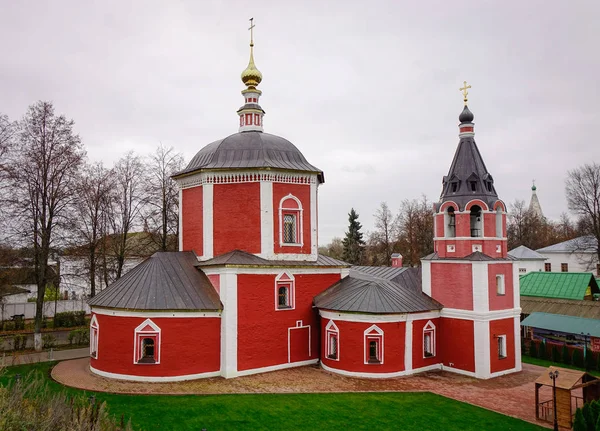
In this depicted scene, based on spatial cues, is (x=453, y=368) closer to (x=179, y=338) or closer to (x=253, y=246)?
(x=253, y=246)

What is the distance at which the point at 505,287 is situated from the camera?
57.5ft

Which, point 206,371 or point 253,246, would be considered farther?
point 253,246

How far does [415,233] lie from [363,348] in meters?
29.5

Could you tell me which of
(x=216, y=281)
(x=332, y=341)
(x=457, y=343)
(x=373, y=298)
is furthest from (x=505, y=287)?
(x=216, y=281)

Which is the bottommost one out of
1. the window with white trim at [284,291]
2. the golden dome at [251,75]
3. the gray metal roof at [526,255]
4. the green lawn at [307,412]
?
the green lawn at [307,412]

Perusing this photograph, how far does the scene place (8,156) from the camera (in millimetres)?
18625

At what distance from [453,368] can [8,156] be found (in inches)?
769

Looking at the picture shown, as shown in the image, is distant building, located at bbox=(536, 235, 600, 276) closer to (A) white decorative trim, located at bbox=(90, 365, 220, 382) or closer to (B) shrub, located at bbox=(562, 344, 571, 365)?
(B) shrub, located at bbox=(562, 344, 571, 365)

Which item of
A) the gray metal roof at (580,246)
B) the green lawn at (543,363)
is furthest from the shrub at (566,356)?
the gray metal roof at (580,246)

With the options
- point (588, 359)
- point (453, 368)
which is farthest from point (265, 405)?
point (588, 359)

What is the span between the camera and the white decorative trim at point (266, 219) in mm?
17812

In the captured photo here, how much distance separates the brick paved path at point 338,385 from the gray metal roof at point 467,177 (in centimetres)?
641

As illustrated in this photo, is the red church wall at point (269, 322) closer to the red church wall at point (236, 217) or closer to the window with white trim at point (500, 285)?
the red church wall at point (236, 217)

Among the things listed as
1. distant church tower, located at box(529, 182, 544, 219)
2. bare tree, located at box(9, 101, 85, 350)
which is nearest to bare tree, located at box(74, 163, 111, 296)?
bare tree, located at box(9, 101, 85, 350)
